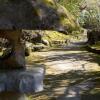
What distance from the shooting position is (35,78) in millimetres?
11586

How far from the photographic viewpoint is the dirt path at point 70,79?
11.6m

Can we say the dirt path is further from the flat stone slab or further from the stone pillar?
the stone pillar

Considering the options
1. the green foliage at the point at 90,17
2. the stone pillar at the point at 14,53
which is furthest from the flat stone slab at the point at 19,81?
the green foliage at the point at 90,17

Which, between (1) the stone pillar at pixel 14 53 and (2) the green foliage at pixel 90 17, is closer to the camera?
(1) the stone pillar at pixel 14 53

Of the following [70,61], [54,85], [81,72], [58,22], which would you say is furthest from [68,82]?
[70,61]

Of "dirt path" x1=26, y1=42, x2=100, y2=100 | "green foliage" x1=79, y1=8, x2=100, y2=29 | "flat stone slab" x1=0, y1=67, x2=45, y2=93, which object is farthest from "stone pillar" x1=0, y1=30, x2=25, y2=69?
"green foliage" x1=79, y1=8, x2=100, y2=29

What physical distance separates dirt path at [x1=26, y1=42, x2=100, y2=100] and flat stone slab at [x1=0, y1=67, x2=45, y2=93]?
392 millimetres

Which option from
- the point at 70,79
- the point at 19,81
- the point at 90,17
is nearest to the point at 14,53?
the point at 19,81

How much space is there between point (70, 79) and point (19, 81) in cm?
362

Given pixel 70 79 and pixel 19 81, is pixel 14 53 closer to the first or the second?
pixel 19 81

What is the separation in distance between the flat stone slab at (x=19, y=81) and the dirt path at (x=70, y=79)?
392mm

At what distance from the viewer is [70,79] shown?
14516 millimetres

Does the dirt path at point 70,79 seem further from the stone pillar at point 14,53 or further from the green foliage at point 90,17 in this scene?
the green foliage at point 90,17

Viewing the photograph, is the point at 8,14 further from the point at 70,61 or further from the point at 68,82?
the point at 70,61
